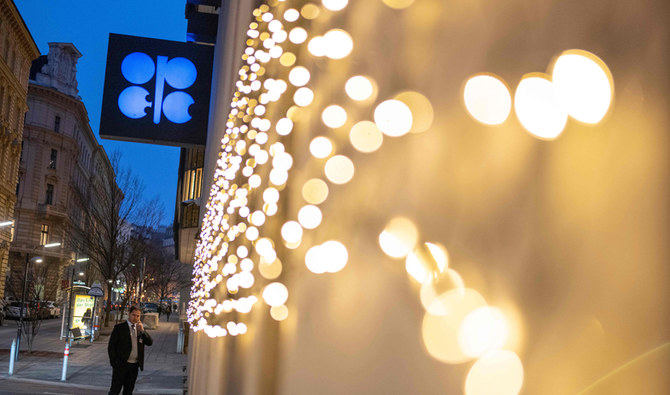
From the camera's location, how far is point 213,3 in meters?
11.2

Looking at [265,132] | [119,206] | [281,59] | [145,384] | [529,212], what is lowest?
[145,384]

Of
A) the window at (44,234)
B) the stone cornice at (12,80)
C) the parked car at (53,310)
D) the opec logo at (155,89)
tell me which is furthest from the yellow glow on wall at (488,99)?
the window at (44,234)

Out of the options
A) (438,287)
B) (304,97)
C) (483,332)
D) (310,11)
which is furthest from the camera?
(310,11)

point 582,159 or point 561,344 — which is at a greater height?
point 582,159

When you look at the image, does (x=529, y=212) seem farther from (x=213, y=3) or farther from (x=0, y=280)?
(x=0, y=280)

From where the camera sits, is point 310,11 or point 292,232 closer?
point 292,232

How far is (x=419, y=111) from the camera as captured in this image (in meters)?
1.07

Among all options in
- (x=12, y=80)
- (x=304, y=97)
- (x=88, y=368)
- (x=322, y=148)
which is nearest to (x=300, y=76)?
(x=304, y=97)

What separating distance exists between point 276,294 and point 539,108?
1.06 m

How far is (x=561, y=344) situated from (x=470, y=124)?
0.35 m

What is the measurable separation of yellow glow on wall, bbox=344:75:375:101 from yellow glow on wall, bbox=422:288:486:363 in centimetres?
53

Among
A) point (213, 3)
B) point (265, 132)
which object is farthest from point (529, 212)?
point (213, 3)

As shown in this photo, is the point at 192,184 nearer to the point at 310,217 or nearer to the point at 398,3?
the point at 310,217

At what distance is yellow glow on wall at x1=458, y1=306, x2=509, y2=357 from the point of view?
791 mm
